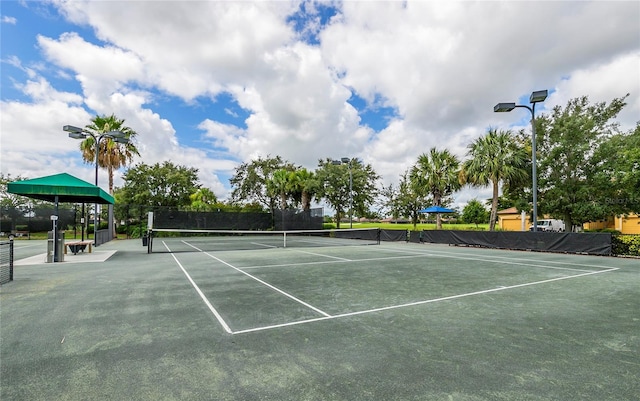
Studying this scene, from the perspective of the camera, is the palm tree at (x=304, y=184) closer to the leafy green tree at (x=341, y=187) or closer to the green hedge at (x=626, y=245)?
the leafy green tree at (x=341, y=187)

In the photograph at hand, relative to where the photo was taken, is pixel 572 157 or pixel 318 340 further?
pixel 572 157

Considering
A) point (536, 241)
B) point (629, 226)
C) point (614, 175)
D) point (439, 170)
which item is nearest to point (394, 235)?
point (439, 170)

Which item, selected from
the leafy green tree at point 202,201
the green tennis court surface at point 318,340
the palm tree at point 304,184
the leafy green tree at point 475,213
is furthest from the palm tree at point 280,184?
the leafy green tree at point 475,213

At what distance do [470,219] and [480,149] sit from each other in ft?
148

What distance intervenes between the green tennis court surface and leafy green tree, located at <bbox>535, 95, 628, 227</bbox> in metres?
13.3

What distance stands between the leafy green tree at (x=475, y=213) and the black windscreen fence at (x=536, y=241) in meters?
45.0

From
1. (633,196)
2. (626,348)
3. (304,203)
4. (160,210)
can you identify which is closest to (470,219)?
(304,203)

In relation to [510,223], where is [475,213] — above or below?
above

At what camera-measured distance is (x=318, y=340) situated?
3.95 metres

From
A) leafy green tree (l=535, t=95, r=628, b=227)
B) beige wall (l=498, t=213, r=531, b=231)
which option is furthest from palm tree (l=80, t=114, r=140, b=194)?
beige wall (l=498, t=213, r=531, b=231)

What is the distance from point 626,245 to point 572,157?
6627 millimetres

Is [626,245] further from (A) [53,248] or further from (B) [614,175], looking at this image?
(A) [53,248]

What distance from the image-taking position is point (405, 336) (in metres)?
4.09

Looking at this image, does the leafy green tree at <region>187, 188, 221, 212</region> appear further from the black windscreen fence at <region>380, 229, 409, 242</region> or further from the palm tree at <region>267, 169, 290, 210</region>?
the black windscreen fence at <region>380, 229, 409, 242</region>
